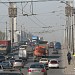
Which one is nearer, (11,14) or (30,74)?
(30,74)

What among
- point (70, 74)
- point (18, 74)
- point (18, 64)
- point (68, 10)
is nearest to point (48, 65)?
point (18, 64)

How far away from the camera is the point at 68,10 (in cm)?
6397

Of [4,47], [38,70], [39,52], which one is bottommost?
[39,52]

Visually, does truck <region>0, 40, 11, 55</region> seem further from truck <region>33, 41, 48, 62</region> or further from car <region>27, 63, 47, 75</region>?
car <region>27, 63, 47, 75</region>

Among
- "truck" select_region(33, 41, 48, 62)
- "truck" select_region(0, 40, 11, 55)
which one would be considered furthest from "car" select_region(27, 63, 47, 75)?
"truck" select_region(0, 40, 11, 55)

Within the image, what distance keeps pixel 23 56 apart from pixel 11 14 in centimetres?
3098

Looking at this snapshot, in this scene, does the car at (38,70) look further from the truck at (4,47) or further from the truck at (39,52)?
the truck at (4,47)

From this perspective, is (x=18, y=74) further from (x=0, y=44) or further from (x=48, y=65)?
(x=0, y=44)

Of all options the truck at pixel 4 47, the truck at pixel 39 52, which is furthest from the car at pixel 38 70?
the truck at pixel 4 47

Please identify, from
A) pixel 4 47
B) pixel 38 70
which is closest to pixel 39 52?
pixel 4 47

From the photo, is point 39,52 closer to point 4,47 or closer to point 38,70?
point 4,47

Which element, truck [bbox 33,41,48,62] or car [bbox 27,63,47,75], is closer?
car [bbox 27,63,47,75]

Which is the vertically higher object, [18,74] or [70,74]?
[18,74]

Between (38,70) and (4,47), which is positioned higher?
(38,70)
